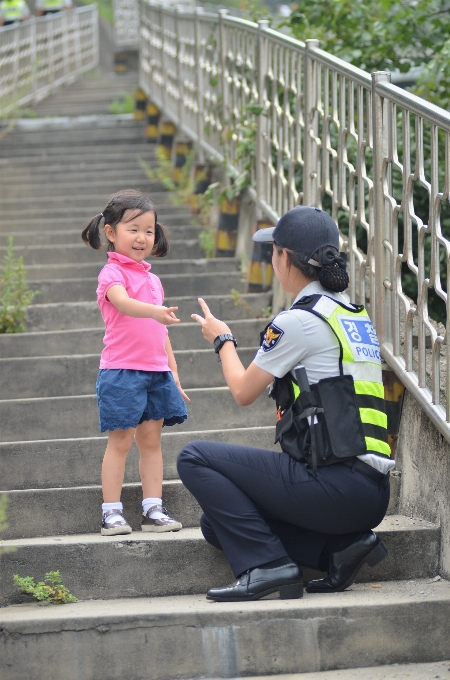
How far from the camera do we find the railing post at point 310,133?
16.2ft

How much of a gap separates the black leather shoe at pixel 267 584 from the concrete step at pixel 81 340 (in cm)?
234

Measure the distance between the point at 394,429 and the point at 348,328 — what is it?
35.5 inches

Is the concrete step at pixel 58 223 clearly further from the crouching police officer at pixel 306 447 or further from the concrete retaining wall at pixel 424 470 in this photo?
the crouching police officer at pixel 306 447

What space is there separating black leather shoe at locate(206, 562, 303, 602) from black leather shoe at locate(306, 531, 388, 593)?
13 cm

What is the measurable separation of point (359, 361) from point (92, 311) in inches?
124

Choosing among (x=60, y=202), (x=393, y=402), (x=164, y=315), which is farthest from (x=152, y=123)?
(x=164, y=315)

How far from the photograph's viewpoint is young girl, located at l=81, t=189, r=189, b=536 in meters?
3.73

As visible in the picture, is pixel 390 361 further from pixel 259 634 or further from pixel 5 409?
pixel 5 409

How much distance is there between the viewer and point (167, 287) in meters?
6.40

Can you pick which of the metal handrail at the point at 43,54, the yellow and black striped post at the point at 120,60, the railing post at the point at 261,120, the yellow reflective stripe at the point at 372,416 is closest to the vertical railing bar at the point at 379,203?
the yellow reflective stripe at the point at 372,416

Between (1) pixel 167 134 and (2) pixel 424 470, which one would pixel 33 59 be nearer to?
(1) pixel 167 134

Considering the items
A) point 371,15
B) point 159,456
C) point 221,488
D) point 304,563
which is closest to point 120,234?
point 159,456

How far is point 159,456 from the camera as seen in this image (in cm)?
384

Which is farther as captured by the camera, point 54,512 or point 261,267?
point 261,267
